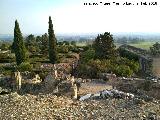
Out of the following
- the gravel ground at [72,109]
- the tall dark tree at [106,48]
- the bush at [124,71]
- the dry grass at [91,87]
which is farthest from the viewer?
the tall dark tree at [106,48]

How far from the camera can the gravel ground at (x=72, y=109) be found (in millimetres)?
13546

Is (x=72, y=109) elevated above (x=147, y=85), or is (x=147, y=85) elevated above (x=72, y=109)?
(x=72, y=109)

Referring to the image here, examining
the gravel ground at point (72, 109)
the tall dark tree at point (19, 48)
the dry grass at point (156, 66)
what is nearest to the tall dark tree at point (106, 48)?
the dry grass at point (156, 66)

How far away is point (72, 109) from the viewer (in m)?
14.6

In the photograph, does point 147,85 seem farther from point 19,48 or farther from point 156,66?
point 19,48

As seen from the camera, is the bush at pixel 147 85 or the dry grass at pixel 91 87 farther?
the dry grass at pixel 91 87

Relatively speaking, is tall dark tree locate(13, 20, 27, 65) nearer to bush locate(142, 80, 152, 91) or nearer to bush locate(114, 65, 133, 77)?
bush locate(114, 65, 133, 77)

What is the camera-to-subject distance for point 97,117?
13508 mm

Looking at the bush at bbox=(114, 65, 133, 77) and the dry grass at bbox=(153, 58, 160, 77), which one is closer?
the bush at bbox=(114, 65, 133, 77)

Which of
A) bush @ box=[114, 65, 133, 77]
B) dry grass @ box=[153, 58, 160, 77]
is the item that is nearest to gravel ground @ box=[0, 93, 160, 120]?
bush @ box=[114, 65, 133, 77]

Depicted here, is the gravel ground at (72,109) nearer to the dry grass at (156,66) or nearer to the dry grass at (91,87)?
the dry grass at (91,87)

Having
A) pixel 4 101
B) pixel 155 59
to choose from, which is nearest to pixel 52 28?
pixel 155 59

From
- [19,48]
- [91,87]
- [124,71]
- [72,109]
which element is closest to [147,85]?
[91,87]

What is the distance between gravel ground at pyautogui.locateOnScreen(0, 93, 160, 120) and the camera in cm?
1355
